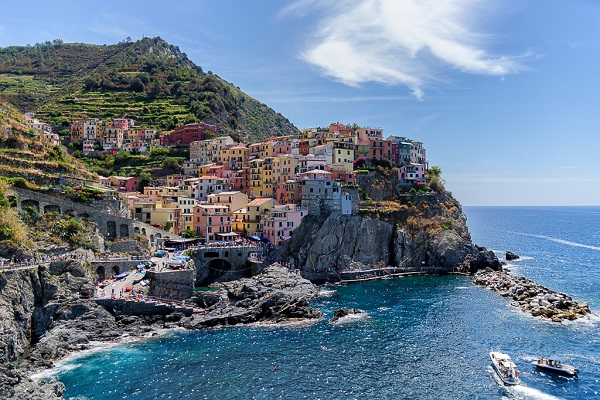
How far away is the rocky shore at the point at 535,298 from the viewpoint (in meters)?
57.5

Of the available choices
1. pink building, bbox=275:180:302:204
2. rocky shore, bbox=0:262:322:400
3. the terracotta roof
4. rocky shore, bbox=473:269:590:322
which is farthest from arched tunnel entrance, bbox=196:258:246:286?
rocky shore, bbox=473:269:590:322

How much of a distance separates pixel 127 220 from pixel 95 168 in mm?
45284

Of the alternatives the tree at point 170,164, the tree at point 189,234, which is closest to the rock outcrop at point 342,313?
the tree at point 189,234

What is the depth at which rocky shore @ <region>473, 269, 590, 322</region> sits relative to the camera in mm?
57469

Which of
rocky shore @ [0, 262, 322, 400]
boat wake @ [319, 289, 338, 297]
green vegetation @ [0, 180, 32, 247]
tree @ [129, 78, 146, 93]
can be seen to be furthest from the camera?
tree @ [129, 78, 146, 93]

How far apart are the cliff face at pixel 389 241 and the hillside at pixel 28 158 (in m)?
38.3

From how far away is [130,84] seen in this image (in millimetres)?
161750

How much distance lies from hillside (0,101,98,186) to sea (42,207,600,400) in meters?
33.0

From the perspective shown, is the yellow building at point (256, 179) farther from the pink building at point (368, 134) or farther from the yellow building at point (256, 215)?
the pink building at point (368, 134)

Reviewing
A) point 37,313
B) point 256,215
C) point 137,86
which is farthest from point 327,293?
point 137,86

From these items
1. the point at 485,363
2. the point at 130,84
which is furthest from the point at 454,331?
the point at 130,84

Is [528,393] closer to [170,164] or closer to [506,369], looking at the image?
[506,369]

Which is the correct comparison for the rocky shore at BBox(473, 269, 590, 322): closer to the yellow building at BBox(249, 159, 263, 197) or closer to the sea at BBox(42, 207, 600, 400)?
the sea at BBox(42, 207, 600, 400)

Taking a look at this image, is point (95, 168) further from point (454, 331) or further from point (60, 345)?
point (454, 331)
